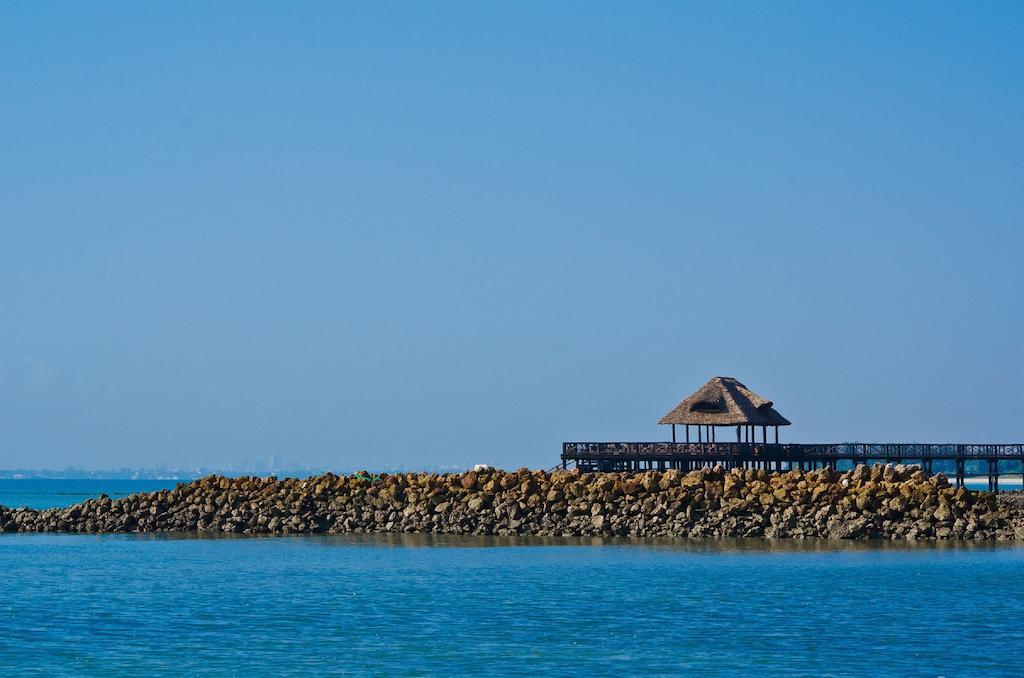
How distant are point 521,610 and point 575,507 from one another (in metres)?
20.6

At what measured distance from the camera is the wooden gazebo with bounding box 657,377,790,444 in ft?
230

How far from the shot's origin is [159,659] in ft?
92.1

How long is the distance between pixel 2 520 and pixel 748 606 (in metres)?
39.0

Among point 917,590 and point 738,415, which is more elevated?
point 738,415

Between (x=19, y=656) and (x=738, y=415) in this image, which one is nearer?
(x=19, y=656)

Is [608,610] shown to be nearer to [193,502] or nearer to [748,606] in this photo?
[748,606]

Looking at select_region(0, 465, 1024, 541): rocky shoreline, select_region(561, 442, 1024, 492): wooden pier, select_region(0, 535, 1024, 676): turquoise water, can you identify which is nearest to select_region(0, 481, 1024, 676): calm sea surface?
select_region(0, 535, 1024, 676): turquoise water

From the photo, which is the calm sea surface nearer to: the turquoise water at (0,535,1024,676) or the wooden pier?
the turquoise water at (0,535,1024,676)

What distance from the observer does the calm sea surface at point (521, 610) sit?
27594 millimetres

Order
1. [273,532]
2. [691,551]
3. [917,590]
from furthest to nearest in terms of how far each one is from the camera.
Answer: [273,532], [691,551], [917,590]

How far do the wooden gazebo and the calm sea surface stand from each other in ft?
64.9

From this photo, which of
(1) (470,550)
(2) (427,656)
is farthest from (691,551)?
(2) (427,656)

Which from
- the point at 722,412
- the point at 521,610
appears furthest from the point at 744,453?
the point at 521,610

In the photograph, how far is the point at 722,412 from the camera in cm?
7075
